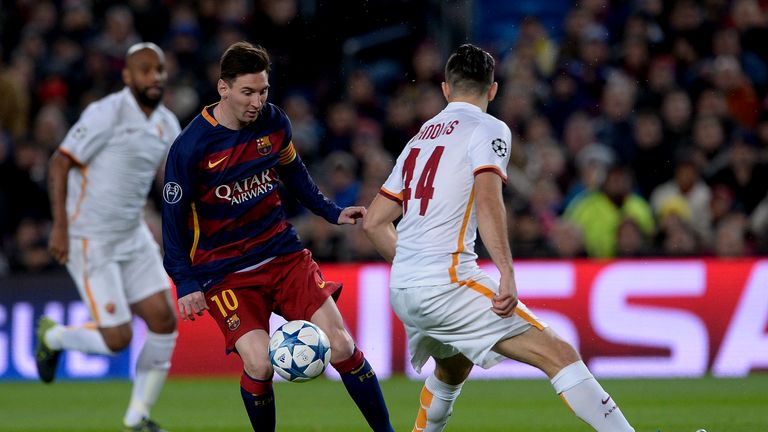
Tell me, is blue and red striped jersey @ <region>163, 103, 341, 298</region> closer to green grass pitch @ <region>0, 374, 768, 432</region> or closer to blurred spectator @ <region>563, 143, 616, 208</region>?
green grass pitch @ <region>0, 374, 768, 432</region>

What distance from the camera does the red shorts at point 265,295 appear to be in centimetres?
698

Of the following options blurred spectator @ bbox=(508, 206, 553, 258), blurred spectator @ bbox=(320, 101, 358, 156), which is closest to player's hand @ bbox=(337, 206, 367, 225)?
blurred spectator @ bbox=(508, 206, 553, 258)

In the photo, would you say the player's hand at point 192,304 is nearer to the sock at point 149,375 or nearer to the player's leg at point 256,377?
the player's leg at point 256,377

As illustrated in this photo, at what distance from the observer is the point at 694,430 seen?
8.47 m

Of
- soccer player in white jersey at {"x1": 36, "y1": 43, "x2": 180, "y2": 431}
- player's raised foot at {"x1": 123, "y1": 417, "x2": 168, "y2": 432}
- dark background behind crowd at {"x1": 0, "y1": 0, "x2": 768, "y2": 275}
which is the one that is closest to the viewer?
player's raised foot at {"x1": 123, "y1": 417, "x2": 168, "y2": 432}

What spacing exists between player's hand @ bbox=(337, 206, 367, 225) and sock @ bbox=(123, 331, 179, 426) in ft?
7.64

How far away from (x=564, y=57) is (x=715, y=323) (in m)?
4.40

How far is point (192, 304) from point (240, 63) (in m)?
1.27

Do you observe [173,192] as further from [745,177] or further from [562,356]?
[745,177]

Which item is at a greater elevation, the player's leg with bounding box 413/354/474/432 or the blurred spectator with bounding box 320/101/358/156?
the blurred spectator with bounding box 320/101/358/156

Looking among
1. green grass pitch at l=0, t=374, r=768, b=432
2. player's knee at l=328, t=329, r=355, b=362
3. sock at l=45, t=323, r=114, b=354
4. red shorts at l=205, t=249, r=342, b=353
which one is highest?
red shorts at l=205, t=249, r=342, b=353

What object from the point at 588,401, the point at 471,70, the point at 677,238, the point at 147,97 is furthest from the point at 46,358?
the point at 677,238

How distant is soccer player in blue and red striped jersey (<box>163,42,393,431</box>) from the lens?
22.4ft

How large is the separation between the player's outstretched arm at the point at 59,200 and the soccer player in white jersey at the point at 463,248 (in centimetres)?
317
